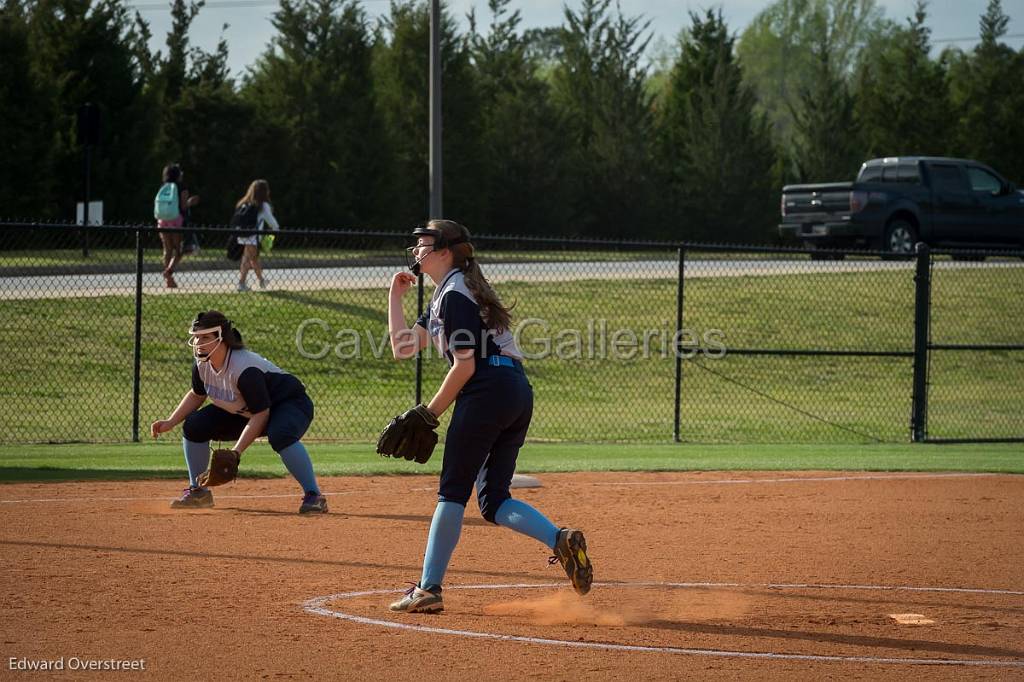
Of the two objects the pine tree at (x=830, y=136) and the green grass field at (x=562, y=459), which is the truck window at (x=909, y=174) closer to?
the pine tree at (x=830, y=136)

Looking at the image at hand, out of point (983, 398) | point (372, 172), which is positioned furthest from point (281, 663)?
point (372, 172)

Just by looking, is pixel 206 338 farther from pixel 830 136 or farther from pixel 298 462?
pixel 830 136

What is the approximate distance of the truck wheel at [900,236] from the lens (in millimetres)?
26891

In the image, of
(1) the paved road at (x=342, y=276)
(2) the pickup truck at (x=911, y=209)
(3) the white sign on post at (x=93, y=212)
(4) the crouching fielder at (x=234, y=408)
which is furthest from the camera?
(2) the pickup truck at (x=911, y=209)

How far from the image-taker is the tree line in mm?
27828

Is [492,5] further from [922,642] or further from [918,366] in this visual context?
[922,642]

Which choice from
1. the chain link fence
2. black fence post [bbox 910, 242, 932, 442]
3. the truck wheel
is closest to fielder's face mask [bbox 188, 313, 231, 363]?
the chain link fence

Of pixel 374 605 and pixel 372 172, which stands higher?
pixel 372 172

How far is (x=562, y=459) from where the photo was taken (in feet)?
44.2

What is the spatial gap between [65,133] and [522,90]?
13.7 metres

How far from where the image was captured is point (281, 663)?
18.5ft

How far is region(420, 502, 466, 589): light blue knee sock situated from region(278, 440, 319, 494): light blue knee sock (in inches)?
111

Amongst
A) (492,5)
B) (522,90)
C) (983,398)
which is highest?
(492,5)

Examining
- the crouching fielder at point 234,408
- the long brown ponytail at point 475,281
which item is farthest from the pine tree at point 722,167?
the long brown ponytail at point 475,281
